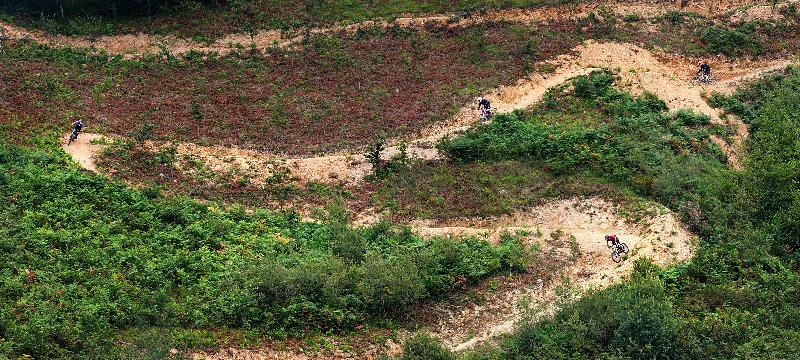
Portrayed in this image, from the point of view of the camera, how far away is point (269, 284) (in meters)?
36.1

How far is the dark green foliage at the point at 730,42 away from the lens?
56.7m

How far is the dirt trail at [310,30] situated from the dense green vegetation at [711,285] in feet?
41.3

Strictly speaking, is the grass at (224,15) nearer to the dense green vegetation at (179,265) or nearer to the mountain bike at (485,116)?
the mountain bike at (485,116)

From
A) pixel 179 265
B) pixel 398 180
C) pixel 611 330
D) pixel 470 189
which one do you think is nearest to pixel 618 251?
pixel 611 330

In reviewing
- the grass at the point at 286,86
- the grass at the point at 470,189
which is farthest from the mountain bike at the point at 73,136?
the grass at the point at 470,189

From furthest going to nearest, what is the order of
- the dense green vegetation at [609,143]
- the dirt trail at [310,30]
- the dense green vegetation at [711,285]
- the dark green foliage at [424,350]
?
the dirt trail at [310,30] → the dense green vegetation at [609,143] → the dense green vegetation at [711,285] → the dark green foliage at [424,350]

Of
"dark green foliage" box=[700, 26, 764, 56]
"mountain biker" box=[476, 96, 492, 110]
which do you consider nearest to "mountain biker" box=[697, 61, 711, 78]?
"dark green foliage" box=[700, 26, 764, 56]

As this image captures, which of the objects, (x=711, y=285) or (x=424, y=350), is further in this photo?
(x=711, y=285)

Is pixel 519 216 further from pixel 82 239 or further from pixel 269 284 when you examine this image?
pixel 82 239

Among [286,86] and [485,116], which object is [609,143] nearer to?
[485,116]

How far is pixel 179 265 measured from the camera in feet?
123

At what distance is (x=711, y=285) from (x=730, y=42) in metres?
24.5

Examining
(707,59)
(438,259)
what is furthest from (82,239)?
(707,59)

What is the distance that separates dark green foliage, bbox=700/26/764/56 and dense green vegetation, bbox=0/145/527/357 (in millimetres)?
24400
